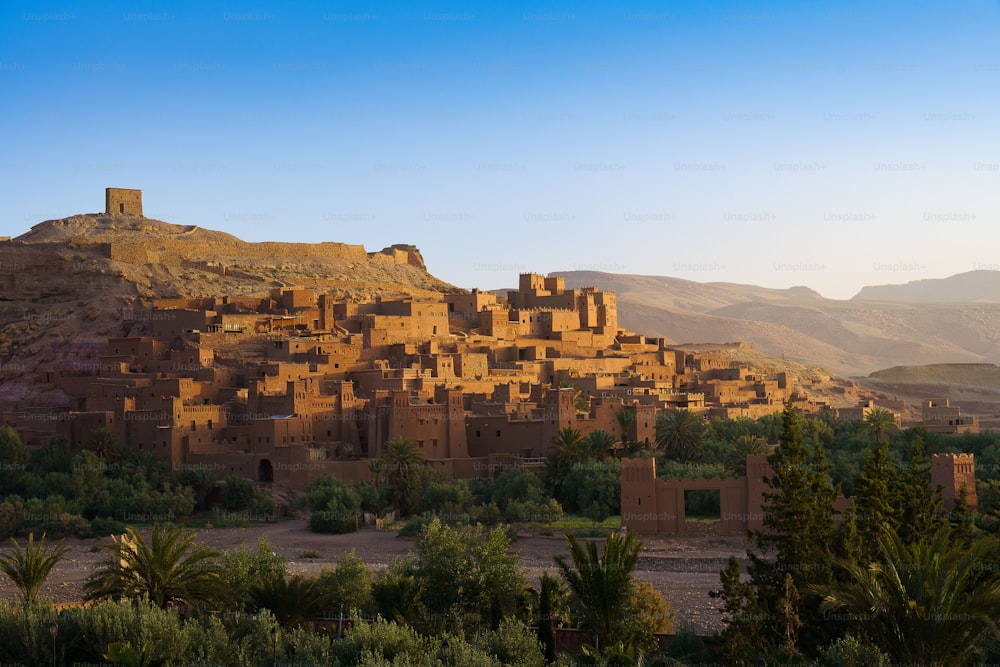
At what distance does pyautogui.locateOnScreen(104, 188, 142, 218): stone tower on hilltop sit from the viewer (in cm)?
7275

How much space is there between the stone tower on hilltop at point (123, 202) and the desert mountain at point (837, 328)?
69.1m

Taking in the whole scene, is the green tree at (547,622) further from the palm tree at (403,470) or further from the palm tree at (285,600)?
the palm tree at (403,470)

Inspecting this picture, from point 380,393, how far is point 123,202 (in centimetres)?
3665

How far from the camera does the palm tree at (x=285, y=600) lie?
21.5 meters

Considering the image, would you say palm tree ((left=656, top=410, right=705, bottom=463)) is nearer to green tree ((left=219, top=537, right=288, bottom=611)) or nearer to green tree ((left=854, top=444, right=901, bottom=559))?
green tree ((left=854, top=444, right=901, bottom=559))

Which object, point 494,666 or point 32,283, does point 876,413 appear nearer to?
point 494,666

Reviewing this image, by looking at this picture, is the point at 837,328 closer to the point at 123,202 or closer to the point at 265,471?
the point at 123,202

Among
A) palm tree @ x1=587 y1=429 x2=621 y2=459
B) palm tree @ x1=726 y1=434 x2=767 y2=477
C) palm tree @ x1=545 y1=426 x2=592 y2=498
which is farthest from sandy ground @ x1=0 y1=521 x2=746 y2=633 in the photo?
palm tree @ x1=587 y1=429 x2=621 y2=459

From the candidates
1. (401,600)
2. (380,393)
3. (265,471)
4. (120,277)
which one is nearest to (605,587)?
(401,600)

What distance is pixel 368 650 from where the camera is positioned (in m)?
18.0

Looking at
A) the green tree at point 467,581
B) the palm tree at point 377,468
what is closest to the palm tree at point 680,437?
the palm tree at point 377,468

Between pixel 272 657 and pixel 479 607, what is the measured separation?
4574mm

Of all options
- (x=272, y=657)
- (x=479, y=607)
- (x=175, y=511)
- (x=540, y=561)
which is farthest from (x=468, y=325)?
(x=272, y=657)

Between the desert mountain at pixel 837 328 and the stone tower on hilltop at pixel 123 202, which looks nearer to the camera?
the stone tower on hilltop at pixel 123 202
